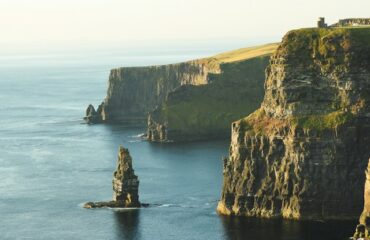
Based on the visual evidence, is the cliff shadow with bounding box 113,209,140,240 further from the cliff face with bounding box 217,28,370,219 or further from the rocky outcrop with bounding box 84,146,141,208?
the cliff face with bounding box 217,28,370,219

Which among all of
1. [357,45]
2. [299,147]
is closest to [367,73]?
[357,45]

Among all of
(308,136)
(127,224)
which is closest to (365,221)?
(308,136)

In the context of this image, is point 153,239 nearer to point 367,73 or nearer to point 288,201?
point 288,201

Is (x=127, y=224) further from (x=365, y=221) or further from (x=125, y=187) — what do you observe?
(x=365, y=221)

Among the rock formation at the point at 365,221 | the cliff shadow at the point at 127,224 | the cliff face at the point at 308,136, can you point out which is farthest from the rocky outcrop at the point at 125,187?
the rock formation at the point at 365,221

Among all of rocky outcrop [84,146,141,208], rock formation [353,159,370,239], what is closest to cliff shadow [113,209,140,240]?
rocky outcrop [84,146,141,208]
